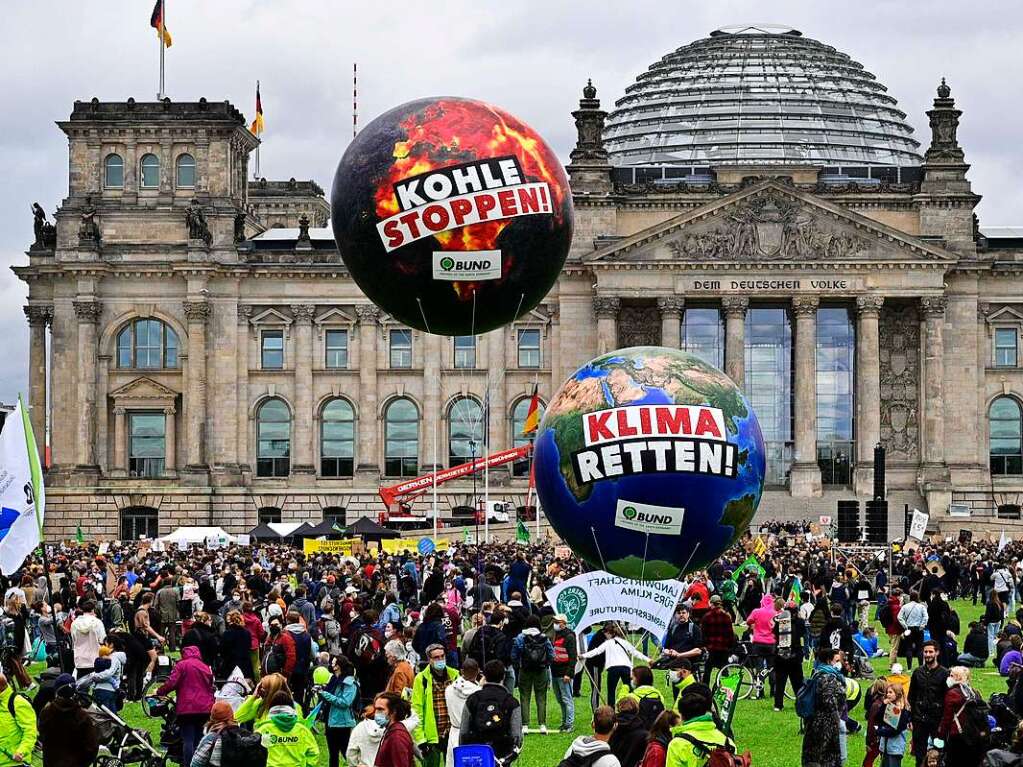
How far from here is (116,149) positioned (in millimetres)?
95938

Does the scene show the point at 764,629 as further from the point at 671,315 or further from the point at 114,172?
the point at 114,172

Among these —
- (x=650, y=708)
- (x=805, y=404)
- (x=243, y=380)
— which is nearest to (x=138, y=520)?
(x=243, y=380)

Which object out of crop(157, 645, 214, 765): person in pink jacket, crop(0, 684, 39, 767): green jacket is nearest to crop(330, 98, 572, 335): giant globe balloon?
crop(0, 684, 39, 767): green jacket

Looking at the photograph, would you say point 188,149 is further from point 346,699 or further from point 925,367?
point 346,699

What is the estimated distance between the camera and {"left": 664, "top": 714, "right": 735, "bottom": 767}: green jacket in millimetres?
15992

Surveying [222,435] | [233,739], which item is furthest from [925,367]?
[233,739]

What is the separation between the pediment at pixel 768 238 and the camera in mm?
90625

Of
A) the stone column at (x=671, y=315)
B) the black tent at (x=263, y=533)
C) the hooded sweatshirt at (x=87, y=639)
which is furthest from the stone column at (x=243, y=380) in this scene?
the hooded sweatshirt at (x=87, y=639)

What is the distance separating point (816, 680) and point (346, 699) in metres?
5.17

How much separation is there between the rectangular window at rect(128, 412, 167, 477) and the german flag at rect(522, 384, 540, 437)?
16.3 m

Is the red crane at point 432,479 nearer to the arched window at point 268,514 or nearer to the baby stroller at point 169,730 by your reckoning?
the arched window at point 268,514

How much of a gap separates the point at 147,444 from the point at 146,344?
4.50 metres

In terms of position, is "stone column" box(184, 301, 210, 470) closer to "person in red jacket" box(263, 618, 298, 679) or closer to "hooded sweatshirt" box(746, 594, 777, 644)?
"hooded sweatshirt" box(746, 594, 777, 644)

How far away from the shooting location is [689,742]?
1609 cm
